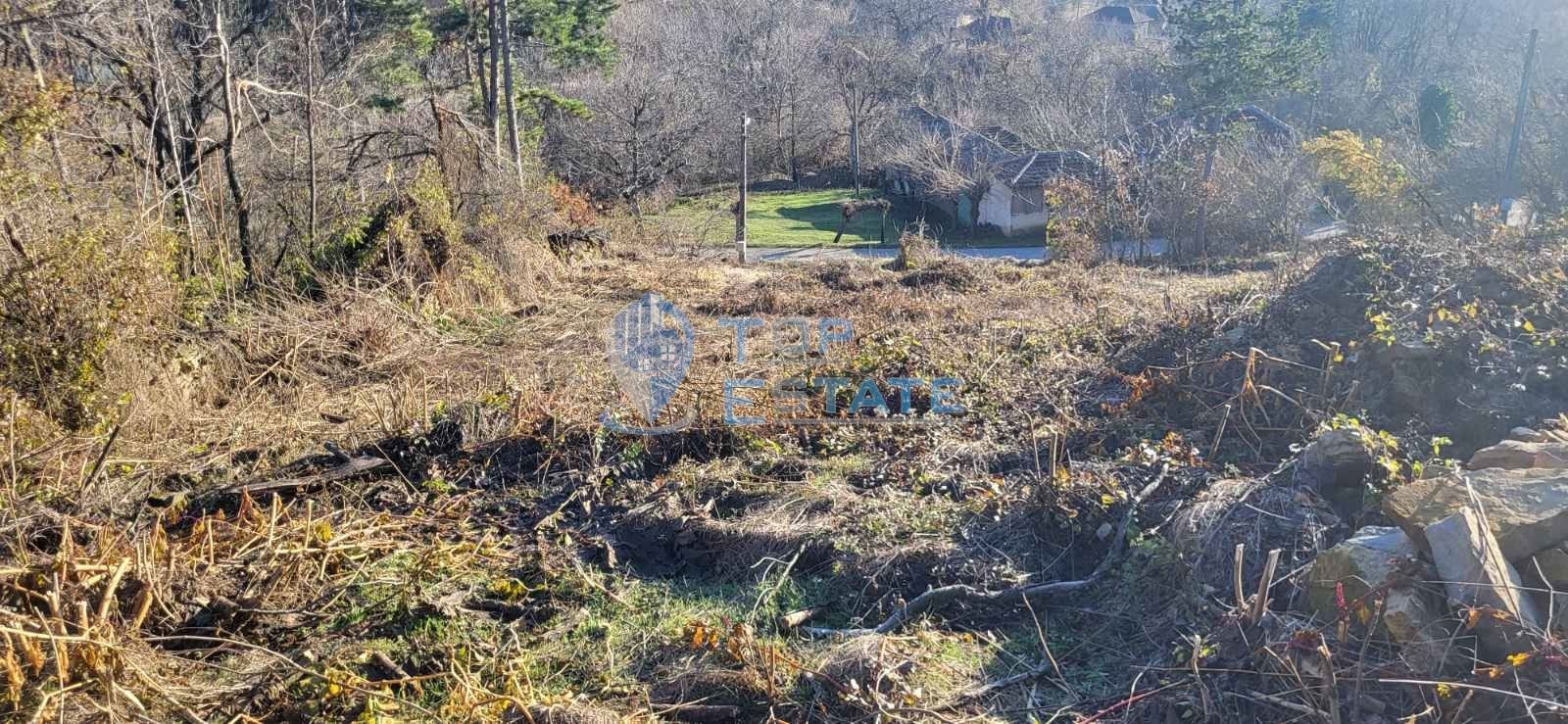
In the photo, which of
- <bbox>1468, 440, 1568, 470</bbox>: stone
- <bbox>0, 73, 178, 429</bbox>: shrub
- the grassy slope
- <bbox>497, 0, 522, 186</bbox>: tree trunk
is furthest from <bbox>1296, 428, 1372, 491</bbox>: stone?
<bbox>497, 0, 522, 186</bbox>: tree trunk

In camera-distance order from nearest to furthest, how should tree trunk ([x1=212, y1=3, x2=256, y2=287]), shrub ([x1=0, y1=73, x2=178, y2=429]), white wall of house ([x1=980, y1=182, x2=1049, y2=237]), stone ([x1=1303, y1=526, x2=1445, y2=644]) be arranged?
stone ([x1=1303, y1=526, x2=1445, y2=644]), shrub ([x1=0, y1=73, x2=178, y2=429]), tree trunk ([x1=212, y1=3, x2=256, y2=287]), white wall of house ([x1=980, y1=182, x2=1049, y2=237])

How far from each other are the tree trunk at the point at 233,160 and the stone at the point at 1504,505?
1023cm

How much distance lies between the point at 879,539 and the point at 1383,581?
2.19 metres

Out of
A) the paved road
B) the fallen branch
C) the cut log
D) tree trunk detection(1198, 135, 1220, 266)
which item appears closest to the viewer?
the fallen branch

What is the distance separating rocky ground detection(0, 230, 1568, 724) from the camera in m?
3.35

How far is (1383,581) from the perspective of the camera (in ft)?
11.0

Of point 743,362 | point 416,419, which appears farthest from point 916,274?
point 416,419

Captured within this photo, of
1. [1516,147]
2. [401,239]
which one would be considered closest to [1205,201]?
[1516,147]

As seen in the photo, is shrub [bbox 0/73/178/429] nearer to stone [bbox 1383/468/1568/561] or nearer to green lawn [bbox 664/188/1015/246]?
stone [bbox 1383/468/1568/561]

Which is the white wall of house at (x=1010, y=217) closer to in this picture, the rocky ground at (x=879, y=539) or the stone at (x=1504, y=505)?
the rocky ground at (x=879, y=539)

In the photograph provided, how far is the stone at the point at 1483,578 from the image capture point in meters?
3.09

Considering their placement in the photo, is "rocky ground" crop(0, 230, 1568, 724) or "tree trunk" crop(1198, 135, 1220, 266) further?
"tree trunk" crop(1198, 135, 1220, 266)

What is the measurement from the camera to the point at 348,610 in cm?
429

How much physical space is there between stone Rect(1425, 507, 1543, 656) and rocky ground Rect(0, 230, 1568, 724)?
2 centimetres
